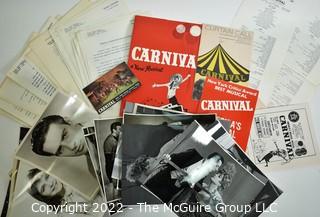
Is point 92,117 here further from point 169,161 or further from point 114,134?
point 169,161

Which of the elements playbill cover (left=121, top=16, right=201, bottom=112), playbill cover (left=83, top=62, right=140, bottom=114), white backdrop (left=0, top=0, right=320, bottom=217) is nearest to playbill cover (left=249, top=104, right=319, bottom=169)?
white backdrop (left=0, top=0, right=320, bottom=217)

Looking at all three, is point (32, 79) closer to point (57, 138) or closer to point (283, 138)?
point (57, 138)

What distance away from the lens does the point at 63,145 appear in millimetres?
788

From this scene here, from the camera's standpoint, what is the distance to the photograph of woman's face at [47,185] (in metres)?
0.79

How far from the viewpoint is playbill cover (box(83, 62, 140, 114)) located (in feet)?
2.62

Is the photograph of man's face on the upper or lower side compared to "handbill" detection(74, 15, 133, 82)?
lower

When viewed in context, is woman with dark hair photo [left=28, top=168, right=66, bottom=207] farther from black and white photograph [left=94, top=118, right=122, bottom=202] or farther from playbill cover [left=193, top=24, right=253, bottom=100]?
playbill cover [left=193, top=24, right=253, bottom=100]

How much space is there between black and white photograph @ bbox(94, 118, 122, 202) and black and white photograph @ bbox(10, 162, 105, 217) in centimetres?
4

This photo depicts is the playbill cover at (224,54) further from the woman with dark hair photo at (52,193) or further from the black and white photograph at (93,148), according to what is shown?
the woman with dark hair photo at (52,193)

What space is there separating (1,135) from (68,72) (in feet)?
0.65

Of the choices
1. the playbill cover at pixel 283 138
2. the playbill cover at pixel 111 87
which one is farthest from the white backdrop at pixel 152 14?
the playbill cover at pixel 111 87

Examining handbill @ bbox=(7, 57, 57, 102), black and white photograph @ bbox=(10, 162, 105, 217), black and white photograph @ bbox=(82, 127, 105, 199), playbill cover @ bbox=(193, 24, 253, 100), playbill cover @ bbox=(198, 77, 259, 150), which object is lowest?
black and white photograph @ bbox=(10, 162, 105, 217)

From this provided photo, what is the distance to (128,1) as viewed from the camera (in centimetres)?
82

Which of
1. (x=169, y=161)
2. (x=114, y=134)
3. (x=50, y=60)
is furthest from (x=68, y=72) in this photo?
(x=169, y=161)
